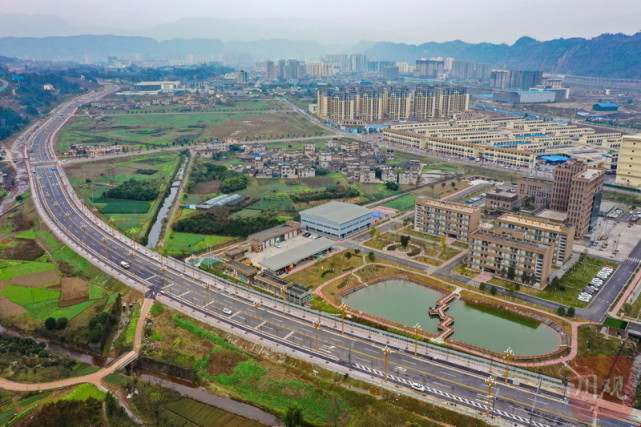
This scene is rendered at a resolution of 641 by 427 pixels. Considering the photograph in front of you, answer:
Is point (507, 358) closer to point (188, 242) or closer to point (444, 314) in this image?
point (444, 314)

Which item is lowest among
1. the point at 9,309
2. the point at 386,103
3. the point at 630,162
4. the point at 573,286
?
the point at 9,309

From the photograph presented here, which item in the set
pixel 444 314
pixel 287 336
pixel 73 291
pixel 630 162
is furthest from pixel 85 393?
pixel 630 162

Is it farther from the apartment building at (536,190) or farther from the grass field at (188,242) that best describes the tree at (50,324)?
the apartment building at (536,190)

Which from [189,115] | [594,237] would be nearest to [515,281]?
[594,237]

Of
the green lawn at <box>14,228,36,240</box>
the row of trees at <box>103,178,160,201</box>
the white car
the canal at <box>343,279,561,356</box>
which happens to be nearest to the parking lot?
the canal at <box>343,279,561,356</box>

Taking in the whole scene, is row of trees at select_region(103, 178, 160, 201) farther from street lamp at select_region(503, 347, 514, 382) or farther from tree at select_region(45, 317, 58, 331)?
street lamp at select_region(503, 347, 514, 382)
